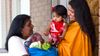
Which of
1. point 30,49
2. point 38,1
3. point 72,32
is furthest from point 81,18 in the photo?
point 38,1

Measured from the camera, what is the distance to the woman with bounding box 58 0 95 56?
8.98 feet

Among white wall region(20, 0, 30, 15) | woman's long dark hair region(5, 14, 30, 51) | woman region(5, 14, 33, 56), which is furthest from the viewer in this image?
white wall region(20, 0, 30, 15)

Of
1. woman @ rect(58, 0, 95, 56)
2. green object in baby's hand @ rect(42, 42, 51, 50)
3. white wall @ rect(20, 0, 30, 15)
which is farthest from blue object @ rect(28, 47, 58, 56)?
white wall @ rect(20, 0, 30, 15)

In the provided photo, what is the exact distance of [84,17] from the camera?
275 centimetres

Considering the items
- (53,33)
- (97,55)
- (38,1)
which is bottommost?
(97,55)

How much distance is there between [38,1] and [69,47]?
2.74 m

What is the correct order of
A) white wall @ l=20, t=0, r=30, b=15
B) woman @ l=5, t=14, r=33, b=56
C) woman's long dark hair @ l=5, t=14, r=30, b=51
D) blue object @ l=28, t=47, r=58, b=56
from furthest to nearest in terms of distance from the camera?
white wall @ l=20, t=0, r=30, b=15 < woman's long dark hair @ l=5, t=14, r=30, b=51 < woman @ l=5, t=14, r=33, b=56 < blue object @ l=28, t=47, r=58, b=56

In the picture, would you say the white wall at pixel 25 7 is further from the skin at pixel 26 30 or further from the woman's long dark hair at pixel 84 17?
the woman's long dark hair at pixel 84 17

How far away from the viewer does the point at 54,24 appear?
10.1ft

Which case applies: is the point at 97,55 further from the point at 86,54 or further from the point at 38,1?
the point at 38,1

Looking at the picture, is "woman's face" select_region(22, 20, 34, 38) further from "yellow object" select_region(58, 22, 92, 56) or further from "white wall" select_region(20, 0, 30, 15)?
"white wall" select_region(20, 0, 30, 15)

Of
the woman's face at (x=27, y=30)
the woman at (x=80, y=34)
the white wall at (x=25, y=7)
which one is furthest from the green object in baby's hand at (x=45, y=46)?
the white wall at (x=25, y=7)

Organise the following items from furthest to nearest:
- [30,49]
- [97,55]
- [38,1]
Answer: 1. [38,1]
2. [97,55]
3. [30,49]

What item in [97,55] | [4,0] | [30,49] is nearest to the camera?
[30,49]
